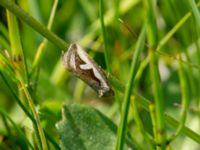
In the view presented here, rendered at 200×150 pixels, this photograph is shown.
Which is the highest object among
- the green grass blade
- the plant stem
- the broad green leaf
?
the plant stem

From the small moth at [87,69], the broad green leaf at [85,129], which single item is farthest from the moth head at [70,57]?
the broad green leaf at [85,129]

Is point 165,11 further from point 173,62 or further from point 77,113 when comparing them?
point 77,113

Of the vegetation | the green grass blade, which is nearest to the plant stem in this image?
the vegetation

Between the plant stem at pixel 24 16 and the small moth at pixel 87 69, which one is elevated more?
the plant stem at pixel 24 16

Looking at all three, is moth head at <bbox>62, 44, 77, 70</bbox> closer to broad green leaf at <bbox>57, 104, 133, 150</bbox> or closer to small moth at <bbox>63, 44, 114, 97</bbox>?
small moth at <bbox>63, 44, 114, 97</bbox>

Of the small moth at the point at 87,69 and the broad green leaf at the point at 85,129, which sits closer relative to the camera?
the small moth at the point at 87,69

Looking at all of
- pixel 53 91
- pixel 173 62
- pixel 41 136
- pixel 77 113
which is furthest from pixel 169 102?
pixel 41 136

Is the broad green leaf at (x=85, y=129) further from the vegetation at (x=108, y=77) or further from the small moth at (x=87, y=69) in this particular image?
the small moth at (x=87, y=69)
